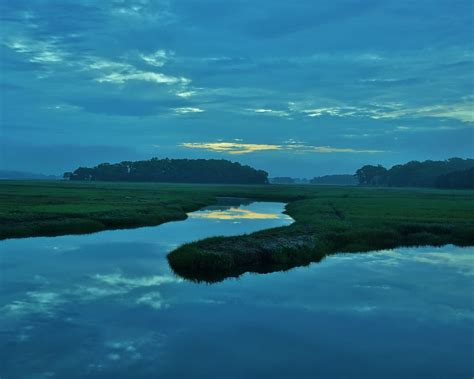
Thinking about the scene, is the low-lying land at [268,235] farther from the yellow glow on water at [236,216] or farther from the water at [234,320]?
the yellow glow on water at [236,216]

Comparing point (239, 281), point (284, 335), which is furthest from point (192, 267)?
point (284, 335)

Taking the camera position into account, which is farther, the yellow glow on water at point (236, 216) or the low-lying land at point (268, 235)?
the yellow glow on water at point (236, 216)

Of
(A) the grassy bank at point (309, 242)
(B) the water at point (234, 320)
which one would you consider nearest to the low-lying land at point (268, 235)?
(A) the grassy bank at point (309, 242)

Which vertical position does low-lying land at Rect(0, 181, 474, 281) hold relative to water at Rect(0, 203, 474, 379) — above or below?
above

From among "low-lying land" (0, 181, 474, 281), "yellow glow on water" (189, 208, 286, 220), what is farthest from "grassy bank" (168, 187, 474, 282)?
"yellow glow on water" (189, 208, 286, 220)

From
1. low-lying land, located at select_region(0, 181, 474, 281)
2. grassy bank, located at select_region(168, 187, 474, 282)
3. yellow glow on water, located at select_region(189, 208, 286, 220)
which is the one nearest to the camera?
grassy bank, located at select_region(168, 187, 474, 282)

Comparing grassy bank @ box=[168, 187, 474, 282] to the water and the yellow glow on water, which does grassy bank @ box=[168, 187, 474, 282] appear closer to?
the water

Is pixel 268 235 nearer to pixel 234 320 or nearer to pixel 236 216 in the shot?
pixel 234 320

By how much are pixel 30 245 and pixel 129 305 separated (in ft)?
62.5

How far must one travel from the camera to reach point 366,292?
76.4 feet

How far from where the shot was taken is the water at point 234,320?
14.3 meters

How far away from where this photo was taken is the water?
14336mm

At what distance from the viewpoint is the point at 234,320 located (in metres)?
18.7

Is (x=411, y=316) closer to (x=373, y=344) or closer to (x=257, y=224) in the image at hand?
(x=373, y=344)
